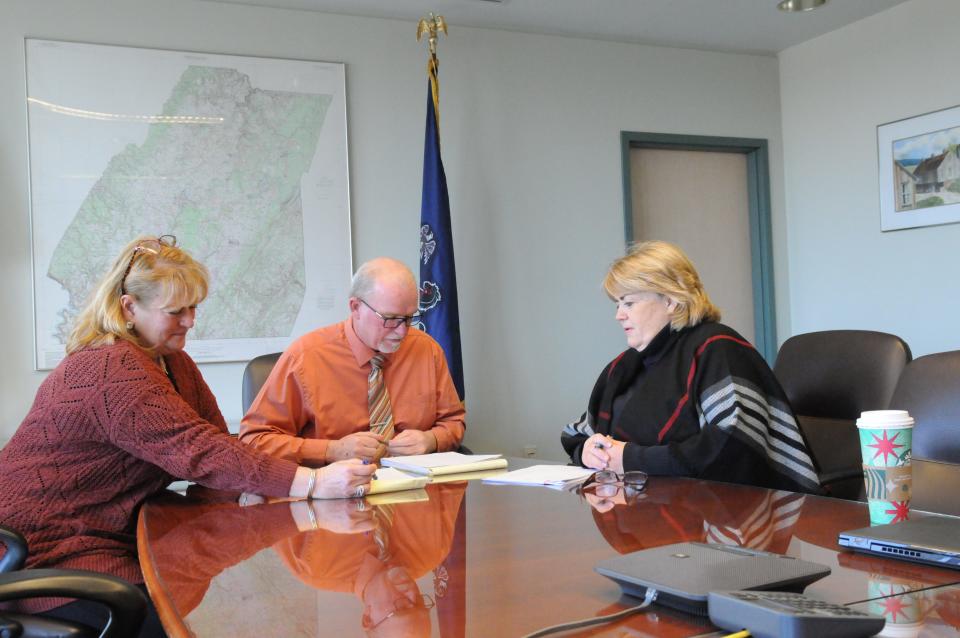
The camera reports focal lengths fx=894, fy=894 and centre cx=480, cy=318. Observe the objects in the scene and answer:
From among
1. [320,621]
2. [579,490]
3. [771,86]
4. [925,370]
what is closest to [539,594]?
[320,621]

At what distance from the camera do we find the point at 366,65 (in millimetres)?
4312

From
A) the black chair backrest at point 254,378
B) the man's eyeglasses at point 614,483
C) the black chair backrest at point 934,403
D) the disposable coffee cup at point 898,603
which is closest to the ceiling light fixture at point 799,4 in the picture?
the black chair backrest at point 934,403

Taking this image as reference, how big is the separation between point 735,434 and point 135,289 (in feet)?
4.59

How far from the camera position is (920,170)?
4.49 metres

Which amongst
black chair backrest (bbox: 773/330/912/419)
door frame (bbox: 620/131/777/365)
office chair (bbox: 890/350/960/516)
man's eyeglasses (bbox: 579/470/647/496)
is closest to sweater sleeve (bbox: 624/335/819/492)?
man's eyeglasses (bbox: 579/470/647/496)

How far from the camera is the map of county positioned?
381 centimetres

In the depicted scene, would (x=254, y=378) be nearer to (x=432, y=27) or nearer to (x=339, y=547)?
(x=339, y=547)

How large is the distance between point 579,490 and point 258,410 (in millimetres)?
1045

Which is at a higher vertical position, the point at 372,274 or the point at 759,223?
the point at 759,223

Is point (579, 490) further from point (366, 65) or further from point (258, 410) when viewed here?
point (366, 65)

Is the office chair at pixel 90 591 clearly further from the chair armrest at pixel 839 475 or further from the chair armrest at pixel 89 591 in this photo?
the chair armrest at pixel 839 475

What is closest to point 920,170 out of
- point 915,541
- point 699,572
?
point 915,541

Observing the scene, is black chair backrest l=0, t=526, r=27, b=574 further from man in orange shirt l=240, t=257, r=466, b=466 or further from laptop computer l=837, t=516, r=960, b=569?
laptop computer l=837, t=516, r=960, b=569

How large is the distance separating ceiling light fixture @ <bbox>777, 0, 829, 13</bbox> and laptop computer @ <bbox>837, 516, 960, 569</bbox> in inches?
142
